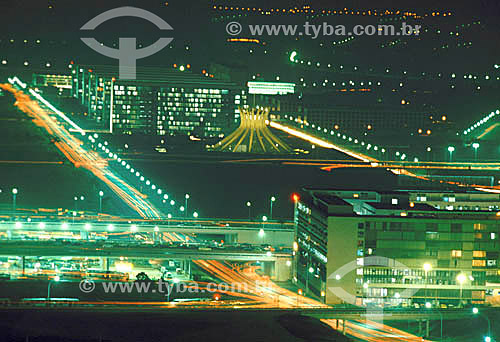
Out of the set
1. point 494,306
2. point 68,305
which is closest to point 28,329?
point 68,305

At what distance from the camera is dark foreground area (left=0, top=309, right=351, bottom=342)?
421 inches

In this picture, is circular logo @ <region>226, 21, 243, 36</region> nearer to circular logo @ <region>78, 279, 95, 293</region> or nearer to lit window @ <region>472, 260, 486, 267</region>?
lit window @ <region>472, 260, 486, 267</region>

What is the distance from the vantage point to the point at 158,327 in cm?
1098

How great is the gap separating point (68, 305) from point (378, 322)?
328 cm

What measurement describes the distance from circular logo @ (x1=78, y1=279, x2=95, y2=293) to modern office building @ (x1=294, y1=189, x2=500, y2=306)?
257 centimetres

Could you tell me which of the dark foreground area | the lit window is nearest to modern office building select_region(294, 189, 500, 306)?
the lit window

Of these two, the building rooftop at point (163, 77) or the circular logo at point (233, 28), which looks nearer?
the building rooftop at point (163, 77)

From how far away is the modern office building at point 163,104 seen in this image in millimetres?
30875

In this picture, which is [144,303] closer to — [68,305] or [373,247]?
[68,305]

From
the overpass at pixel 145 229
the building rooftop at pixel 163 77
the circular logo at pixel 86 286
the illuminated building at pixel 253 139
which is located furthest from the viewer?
the building rooftop at pixel 163 77

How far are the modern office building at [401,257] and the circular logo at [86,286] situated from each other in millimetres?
2567

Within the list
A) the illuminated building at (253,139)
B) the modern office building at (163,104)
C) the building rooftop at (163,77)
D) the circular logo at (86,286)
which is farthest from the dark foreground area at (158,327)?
the building rooftop at (163,77)

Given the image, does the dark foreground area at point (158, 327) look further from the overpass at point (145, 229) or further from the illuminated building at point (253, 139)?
the illuminated building at point (253, 139)

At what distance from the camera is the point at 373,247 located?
1303 centimetres
